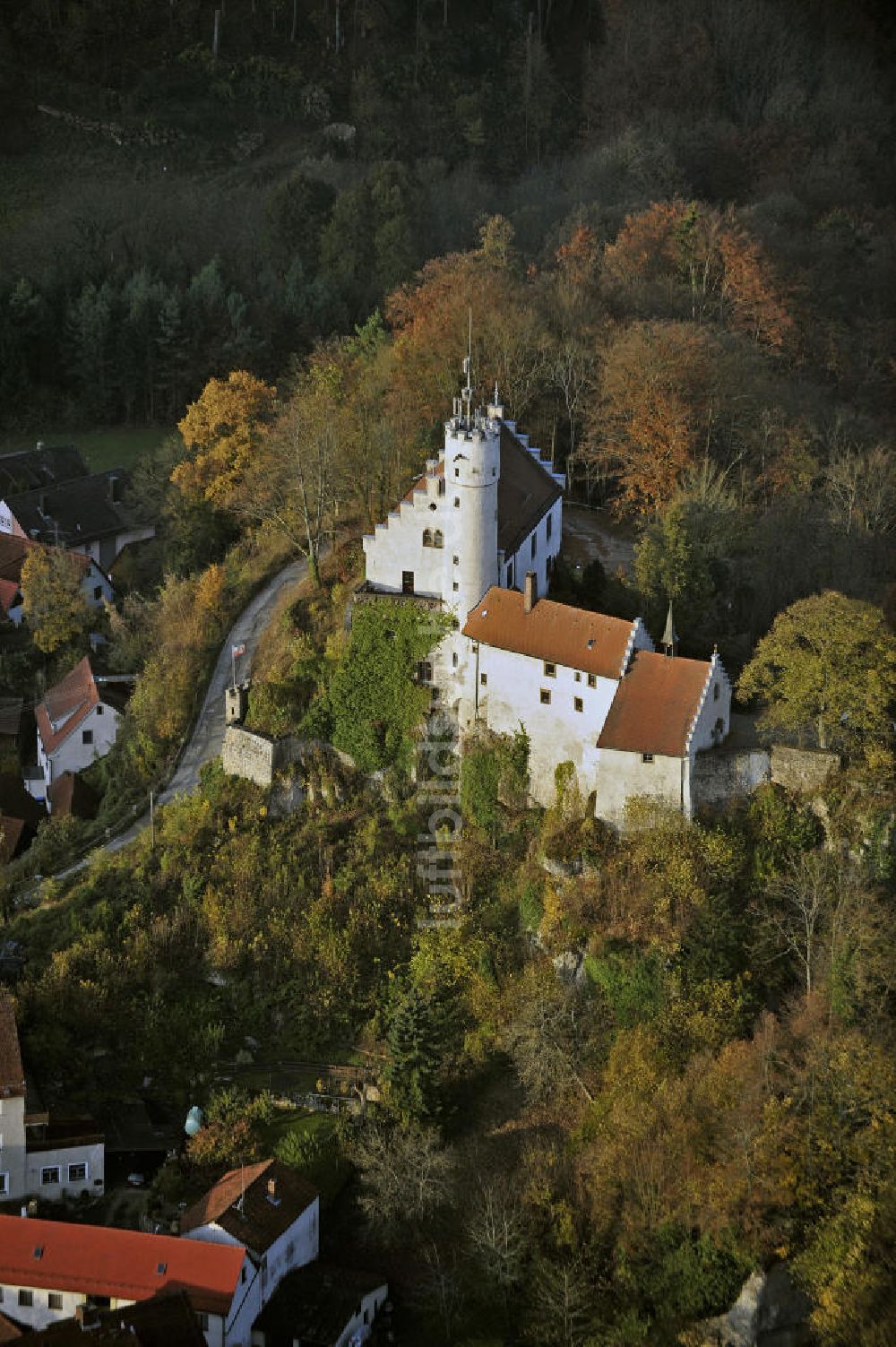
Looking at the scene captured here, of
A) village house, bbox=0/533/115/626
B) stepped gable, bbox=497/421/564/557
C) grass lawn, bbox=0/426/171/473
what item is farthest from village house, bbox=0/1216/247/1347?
grass lawn, bbox=0/426/171/473

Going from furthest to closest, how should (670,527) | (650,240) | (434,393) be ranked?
1. (650,240)
2. (434,393)
3. (670,527)

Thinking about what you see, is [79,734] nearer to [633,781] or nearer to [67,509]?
[67,509]

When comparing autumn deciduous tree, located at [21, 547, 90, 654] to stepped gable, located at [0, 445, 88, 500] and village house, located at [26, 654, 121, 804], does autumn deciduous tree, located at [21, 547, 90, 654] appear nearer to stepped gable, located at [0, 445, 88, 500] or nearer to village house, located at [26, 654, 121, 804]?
village house, located at [26, 654, 121, 804]

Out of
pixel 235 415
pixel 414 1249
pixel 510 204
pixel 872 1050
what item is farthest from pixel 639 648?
pixel 510 204

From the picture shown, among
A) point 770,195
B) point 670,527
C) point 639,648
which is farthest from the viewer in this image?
point 770,195

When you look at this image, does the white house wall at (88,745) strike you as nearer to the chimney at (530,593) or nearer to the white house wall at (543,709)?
the white house wall at (543,709)

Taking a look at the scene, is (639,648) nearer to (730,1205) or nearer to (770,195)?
(730,1205)

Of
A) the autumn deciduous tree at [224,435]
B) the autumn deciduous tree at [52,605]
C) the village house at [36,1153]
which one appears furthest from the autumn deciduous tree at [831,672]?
the autumn deciduous tree at [52,605]
